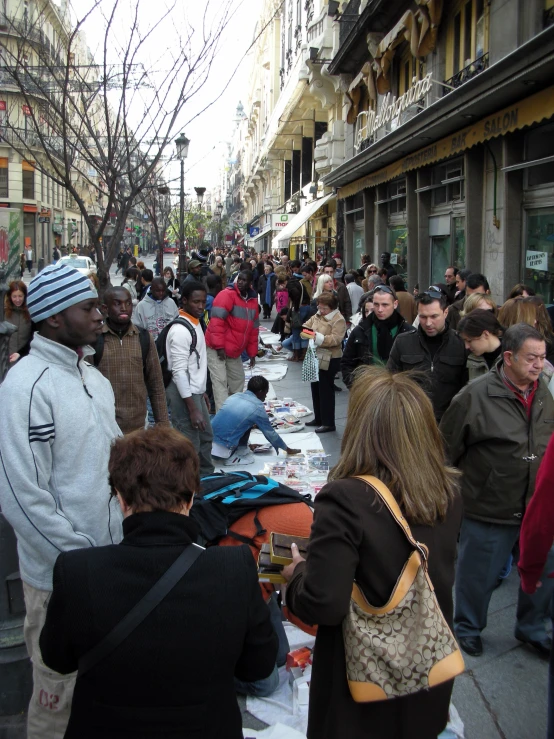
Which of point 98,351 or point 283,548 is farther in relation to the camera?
point 98,351

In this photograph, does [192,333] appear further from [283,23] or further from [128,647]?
[283,23]

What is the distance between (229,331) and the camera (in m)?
8.56

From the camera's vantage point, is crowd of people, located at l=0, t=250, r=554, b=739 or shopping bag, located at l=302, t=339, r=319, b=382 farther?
shopping bag, located at l=302, t=339, r=319, b=382

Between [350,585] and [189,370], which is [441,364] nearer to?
[189,370]

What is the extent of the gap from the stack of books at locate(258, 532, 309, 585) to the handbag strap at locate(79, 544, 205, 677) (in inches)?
23.0

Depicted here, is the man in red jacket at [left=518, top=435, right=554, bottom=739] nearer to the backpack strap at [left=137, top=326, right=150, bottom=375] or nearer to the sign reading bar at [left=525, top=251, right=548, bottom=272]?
the backpack strap at [left=137, top=326, right=150, bottom=375]

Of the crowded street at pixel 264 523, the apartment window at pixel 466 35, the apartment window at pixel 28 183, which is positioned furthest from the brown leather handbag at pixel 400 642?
the apartment window at pixel 28 183

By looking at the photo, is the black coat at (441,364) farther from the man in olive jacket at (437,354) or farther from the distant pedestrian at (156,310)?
the distant pedestrian at (156,310)

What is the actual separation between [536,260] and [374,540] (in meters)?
10.3

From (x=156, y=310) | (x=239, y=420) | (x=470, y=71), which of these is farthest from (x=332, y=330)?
(x=470, y=71)

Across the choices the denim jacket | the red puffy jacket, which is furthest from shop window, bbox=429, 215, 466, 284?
the denim jacket

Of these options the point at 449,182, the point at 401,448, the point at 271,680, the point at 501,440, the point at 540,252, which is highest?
the point at 449,182

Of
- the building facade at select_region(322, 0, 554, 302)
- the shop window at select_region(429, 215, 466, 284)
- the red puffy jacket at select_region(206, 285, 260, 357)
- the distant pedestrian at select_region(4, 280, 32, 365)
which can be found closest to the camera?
the distant pedestrian at select_region(4, 280, 32, 365)

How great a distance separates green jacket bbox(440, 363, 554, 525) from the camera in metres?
3.74
